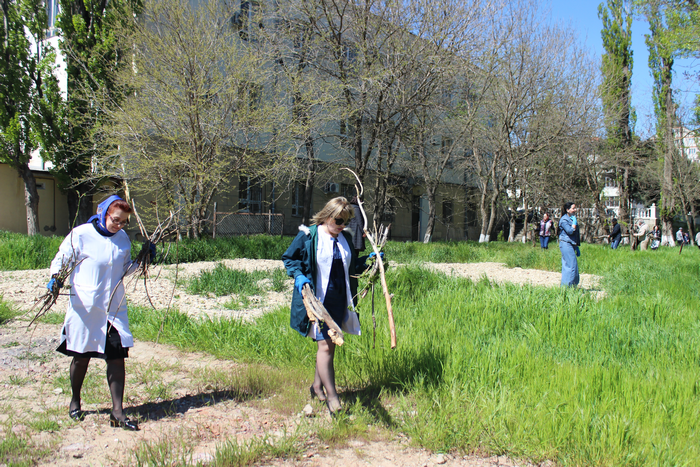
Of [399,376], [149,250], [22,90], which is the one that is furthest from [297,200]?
[149,250]

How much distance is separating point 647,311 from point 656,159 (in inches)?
1261

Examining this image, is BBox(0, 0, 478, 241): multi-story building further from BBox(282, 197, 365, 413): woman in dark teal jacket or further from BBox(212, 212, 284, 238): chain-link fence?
BBox(282, 197, 365, 413): woman in dark teal jacket

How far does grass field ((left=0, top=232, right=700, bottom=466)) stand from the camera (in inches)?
126

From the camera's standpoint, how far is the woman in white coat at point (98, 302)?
354 centimetres

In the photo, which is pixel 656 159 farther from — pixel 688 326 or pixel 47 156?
pixel 47 156

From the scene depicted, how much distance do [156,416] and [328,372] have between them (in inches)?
56.0

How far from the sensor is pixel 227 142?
13.9 meters

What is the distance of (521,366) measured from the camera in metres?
4.19

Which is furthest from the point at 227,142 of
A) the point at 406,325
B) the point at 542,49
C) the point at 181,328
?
the point at 542,49

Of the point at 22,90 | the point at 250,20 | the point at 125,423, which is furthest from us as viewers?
the point at 22,90

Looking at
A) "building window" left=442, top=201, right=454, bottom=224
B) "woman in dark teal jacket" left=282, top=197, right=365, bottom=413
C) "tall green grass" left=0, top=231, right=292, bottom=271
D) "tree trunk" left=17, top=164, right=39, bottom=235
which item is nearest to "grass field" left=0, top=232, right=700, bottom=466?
"woman in dark teal jacket" left=282, top=197, right=365, bottom=413

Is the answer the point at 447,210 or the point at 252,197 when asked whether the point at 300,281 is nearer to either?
the point at 252,197

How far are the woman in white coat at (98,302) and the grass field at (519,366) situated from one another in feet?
5.36

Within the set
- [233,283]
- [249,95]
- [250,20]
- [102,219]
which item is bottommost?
[233,283]
